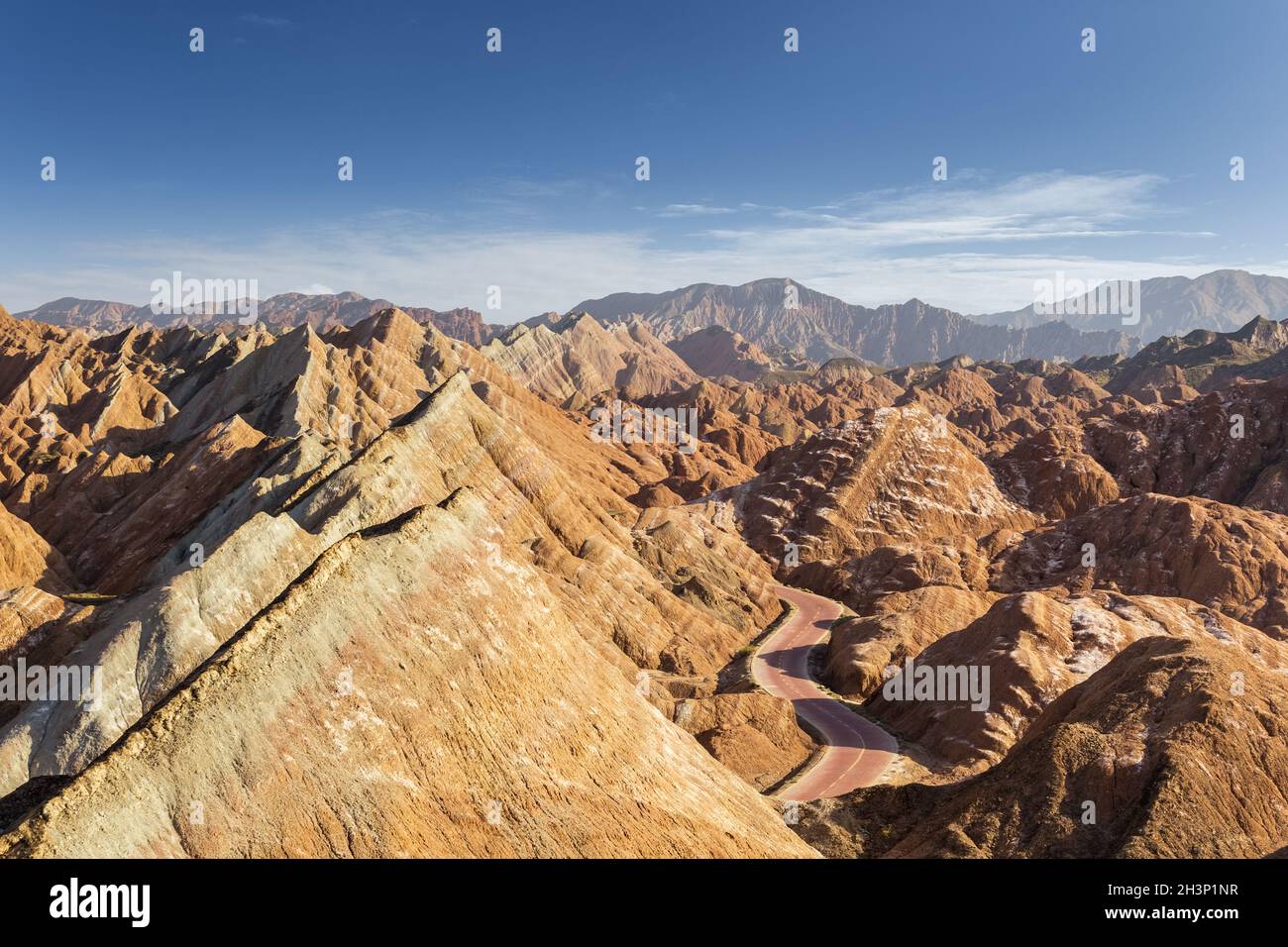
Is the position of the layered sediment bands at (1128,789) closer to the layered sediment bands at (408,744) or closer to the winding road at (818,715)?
the winding road at (818,715)

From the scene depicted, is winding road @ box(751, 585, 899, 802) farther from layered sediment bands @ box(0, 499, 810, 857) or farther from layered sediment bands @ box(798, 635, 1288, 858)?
layered sediment bands @ box(0, 499, 810, 857)

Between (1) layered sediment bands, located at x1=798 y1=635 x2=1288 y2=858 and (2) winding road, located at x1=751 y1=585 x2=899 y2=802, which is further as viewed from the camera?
(2) winding road, located at x1=751 y1=585 x2=899 y2=802

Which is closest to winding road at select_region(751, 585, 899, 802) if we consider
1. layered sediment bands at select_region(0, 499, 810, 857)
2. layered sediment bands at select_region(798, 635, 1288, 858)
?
layered sediment bands at select_region(798, 635, 1288, 858)

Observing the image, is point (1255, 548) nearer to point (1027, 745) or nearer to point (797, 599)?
point (797, 599)

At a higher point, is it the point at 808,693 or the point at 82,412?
the point at 82,412

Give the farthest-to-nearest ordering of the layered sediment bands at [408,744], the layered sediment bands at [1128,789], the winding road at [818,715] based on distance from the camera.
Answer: the winding road at [818,715], the layered sediment bands at [1128,789], the layered sediment bands at [408,744]

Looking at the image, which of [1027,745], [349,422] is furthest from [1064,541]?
[349,422]

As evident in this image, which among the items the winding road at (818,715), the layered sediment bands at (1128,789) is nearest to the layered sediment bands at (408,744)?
the layered sediment bands at (1128,789)

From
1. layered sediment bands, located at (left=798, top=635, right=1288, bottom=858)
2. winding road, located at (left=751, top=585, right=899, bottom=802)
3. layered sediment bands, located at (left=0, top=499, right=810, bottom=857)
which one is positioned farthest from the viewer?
winding road, located at (left=751, top=585, right=899, bottom=802)
